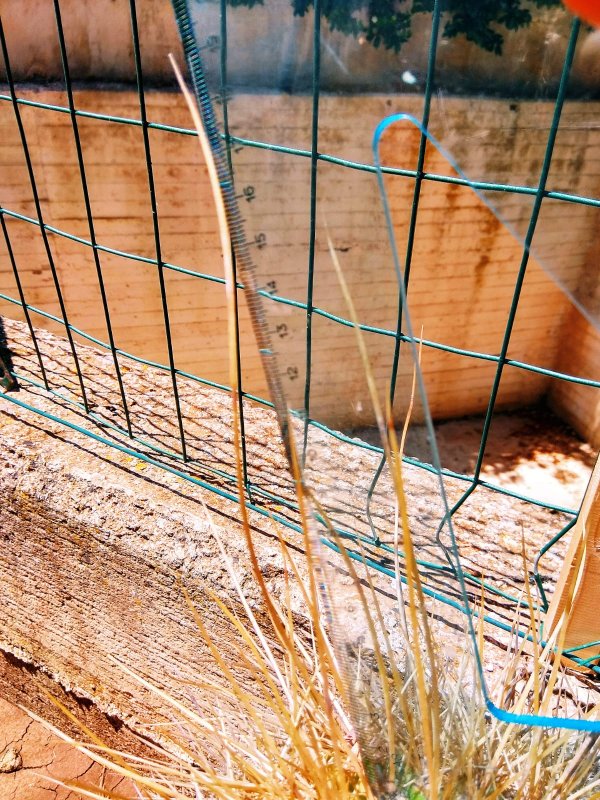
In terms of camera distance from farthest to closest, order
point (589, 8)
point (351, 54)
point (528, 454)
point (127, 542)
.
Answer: point (528, 454), point (127, 542), point (351, 54), point (589, 8)

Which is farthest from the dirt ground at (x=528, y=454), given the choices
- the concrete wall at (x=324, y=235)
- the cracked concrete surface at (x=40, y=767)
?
the cracked concrete surface at (x=40, y=767)

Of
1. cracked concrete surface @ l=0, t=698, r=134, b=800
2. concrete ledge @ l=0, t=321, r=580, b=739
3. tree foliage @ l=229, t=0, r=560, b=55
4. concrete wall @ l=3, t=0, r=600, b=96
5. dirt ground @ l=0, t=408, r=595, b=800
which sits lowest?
dirt ground @ l=0, t=408, r=595, b=800

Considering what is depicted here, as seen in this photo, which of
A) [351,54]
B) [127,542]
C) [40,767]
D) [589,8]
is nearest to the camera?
[589,8]

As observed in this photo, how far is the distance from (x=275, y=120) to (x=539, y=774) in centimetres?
113

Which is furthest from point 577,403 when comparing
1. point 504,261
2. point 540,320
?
point 504,261

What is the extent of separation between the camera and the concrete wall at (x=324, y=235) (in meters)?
0.95

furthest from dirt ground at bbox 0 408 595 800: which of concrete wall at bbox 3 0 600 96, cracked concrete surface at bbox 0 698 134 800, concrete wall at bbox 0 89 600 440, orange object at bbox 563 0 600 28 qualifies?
orange object at bbox 563 0 600 28

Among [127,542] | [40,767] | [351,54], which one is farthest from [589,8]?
[40,767]

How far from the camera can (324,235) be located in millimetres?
1033

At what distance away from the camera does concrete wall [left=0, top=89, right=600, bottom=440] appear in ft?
3.12

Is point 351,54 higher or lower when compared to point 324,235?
higher

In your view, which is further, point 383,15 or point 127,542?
point 127,542

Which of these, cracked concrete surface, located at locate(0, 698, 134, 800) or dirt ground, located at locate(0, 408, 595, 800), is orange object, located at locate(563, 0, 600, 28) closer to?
cracked concrete surface, located at locate(0, 698, 134, 800)

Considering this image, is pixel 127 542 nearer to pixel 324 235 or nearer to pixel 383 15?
pixel 324 235
